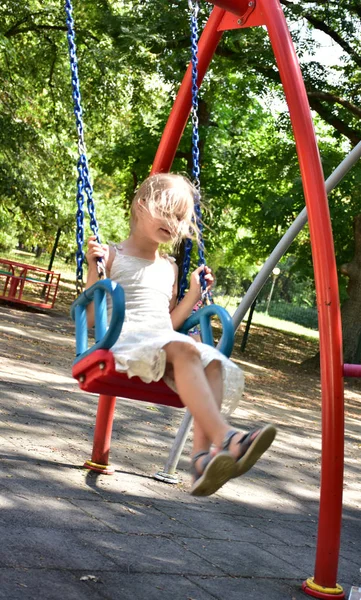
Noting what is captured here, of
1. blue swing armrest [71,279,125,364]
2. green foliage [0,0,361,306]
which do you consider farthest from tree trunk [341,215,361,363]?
blue swing armrest [71,279,125,364]

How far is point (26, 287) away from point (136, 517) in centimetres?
1872

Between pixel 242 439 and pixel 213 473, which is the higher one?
pixel 242 439

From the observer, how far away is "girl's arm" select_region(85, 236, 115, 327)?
3719mm

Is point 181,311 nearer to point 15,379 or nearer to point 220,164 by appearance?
point 15,379

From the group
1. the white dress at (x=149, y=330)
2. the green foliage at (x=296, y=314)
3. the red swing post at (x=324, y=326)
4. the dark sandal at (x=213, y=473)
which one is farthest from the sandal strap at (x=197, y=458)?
the green foliage at (x=296, y=314)

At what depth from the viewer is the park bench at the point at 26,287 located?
1582 centimetres

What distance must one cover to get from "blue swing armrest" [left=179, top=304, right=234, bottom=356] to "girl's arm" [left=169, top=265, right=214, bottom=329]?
36 mm

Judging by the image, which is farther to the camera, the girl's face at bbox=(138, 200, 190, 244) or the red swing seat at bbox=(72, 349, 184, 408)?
the girl's face at bbox=(138, 200, 190, 244)

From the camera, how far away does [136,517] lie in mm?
4234

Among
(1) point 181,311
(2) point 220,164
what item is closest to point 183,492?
(1) point 181,311

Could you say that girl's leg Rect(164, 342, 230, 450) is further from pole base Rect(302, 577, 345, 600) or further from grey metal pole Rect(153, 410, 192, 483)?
grey metal pole Rect(153, 410, 192, 483)

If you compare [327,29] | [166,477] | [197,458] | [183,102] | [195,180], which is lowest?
[166,477]

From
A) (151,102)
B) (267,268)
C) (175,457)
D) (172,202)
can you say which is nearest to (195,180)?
(172,202)

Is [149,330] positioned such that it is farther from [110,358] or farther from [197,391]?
[197,391]
